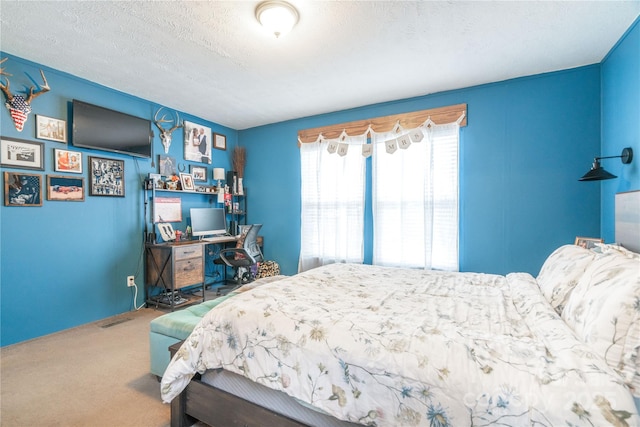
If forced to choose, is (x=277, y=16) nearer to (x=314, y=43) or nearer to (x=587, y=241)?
(x=314, y=43)

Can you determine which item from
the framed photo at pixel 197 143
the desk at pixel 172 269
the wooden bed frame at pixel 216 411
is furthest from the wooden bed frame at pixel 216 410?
the framed photo at pixel 197 143

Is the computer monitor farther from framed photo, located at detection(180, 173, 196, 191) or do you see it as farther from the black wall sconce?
the black wall sconce

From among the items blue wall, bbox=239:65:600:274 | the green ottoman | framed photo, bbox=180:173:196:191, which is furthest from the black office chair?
blue wall, bbox=239:65:600:274

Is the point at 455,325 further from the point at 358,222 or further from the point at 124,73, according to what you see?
the point at 124,73

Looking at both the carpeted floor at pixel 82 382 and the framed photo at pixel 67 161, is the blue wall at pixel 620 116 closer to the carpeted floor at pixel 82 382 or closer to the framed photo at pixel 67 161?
the carpeted floor at pixel 82 382

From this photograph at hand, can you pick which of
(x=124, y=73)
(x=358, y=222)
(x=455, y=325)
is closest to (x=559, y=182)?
(x=358, y=222)

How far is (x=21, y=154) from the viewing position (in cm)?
254

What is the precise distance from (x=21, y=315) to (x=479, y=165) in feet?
15.8

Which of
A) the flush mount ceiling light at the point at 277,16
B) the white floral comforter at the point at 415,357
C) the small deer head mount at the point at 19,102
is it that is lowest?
the white floral comforter at the point at 415,357

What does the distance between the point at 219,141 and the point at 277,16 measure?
3.00 m

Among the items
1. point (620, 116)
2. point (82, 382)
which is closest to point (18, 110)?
point (82, 382)

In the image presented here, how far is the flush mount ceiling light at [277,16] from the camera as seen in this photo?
5.98ft

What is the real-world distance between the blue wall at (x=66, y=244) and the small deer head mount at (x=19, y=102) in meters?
0.04

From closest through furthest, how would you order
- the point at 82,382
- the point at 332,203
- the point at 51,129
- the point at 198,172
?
the point at 82,382 < the point at 51,129 < the point at 332,203 < the point at 198,172
